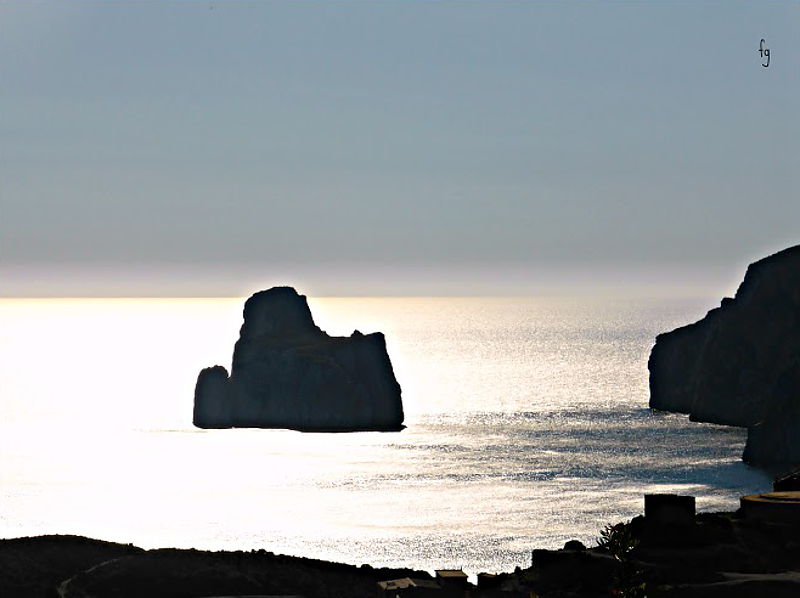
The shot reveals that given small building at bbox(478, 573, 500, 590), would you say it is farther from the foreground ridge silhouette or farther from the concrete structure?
the concrete structure

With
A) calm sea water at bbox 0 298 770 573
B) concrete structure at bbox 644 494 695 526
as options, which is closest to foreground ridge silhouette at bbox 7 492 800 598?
concrete structure at bbox 644 494 695 526

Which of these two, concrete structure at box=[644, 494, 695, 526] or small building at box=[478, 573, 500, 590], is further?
small building at box=[478, 573, 500, 590]

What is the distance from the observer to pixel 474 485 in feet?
491

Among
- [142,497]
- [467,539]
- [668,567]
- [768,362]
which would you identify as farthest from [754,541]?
[768,362]

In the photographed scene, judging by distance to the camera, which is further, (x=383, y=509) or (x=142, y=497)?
(x=142, y=497)

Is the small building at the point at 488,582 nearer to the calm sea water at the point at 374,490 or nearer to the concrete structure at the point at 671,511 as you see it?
the concrete structure at the point at 671,511

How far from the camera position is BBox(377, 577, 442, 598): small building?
239ft

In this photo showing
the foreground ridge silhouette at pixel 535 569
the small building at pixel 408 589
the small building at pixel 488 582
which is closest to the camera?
the foreground ridge silhouette at pixel 535 569

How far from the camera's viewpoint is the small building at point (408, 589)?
72.9 meters

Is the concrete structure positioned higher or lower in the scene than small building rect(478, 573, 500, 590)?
higher

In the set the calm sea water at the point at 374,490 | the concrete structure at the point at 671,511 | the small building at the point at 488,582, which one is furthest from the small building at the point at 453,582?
the calm sea water at the point at 374,490

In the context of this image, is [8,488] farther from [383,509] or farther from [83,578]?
[83,578]

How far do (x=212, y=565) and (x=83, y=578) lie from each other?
290 inches

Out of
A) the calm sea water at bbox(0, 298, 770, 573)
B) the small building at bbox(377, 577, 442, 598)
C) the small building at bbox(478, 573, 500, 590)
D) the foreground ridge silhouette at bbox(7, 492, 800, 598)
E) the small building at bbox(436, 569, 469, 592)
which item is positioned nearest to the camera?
the foreground ridge silhouette at bbox(7, 492, 800, 598)
